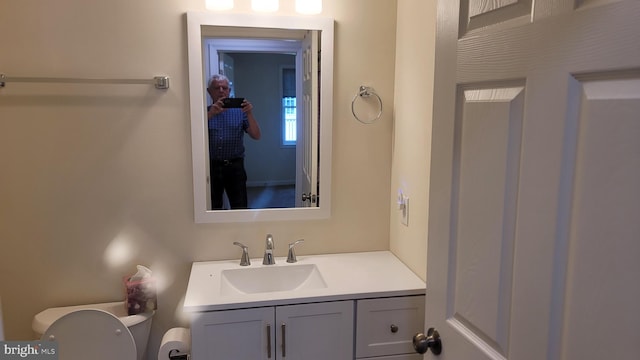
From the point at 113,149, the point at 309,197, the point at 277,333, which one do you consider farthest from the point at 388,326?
the point at 113,149

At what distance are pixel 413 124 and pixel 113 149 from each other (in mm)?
1264

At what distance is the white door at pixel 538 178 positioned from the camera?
67cm

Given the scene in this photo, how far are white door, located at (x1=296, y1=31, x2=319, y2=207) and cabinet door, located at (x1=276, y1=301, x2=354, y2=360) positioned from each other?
567 millimetres

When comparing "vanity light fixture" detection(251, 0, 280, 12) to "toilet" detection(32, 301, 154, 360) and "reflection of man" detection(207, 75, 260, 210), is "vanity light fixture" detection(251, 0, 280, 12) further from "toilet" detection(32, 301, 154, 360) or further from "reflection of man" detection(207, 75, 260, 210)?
"toilet" detection(32, 301, 154, 360)

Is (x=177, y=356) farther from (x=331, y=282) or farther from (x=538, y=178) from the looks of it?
(x=538, y=178)

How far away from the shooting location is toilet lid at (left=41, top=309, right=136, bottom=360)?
→ 1.73 m

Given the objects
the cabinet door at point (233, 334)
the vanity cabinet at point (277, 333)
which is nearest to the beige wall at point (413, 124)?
the vanity cabinet at point (277, 333)

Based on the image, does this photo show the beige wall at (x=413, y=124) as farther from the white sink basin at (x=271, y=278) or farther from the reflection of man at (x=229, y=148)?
the reflection of man at (x=229, y=148)

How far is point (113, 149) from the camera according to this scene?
1.95 meters

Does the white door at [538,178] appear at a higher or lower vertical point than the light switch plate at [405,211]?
higher

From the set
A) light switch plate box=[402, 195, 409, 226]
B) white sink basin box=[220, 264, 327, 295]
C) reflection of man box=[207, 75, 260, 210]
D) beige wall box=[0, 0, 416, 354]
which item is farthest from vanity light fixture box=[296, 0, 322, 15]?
white sink basin box=[220, 264, 327, 295]

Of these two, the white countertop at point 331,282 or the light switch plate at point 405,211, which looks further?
the light switch plate at point 405,211

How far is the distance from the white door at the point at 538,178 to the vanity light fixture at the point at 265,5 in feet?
3.49

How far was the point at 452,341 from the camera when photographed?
1.09 metres
